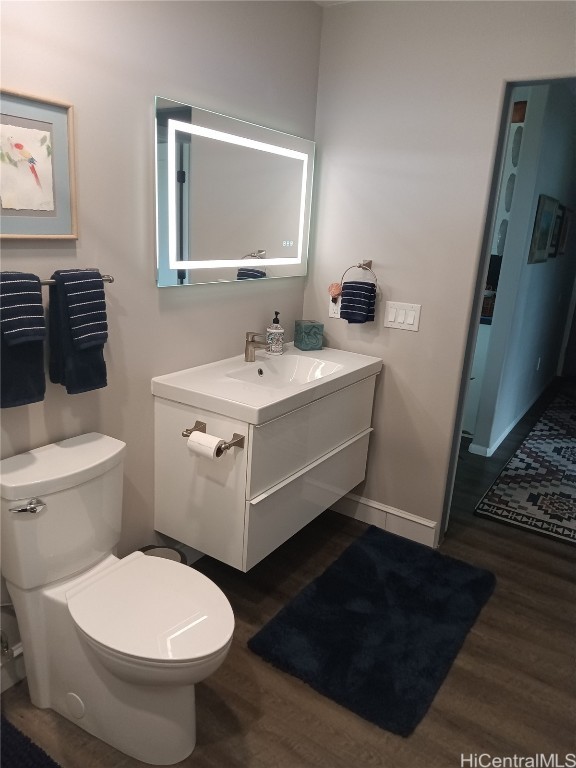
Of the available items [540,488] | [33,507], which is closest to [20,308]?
[33,507]

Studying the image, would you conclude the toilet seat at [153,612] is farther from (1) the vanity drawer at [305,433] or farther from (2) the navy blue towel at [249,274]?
(2) the navy blue towel at [249,274]

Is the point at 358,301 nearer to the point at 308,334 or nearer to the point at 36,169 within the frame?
the point at 308,334

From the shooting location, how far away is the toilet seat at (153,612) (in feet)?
4.71

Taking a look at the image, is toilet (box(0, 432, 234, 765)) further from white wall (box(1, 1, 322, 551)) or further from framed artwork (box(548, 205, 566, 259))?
framed artwork (box(548, 205, 566, 259))

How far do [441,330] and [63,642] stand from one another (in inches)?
73.9

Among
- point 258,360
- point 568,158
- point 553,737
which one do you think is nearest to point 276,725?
point 553,737

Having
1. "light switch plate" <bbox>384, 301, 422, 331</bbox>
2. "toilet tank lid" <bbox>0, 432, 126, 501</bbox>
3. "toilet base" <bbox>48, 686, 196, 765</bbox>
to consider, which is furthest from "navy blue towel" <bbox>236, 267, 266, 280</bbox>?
"toilet base" <bbox>48, 686, 196, 765</bbox>

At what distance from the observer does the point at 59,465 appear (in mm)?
1632

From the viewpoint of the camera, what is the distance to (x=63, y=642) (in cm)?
162

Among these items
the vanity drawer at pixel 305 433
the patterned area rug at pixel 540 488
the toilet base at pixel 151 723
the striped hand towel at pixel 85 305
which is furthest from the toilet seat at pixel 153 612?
the patterned area rug at pixel 540 488

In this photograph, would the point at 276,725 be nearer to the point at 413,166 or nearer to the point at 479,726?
the point at 479,726

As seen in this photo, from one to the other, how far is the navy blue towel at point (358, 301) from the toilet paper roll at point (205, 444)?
39.8 inches

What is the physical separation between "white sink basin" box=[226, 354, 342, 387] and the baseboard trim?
78 cm

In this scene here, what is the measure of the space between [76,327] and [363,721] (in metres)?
1.50
